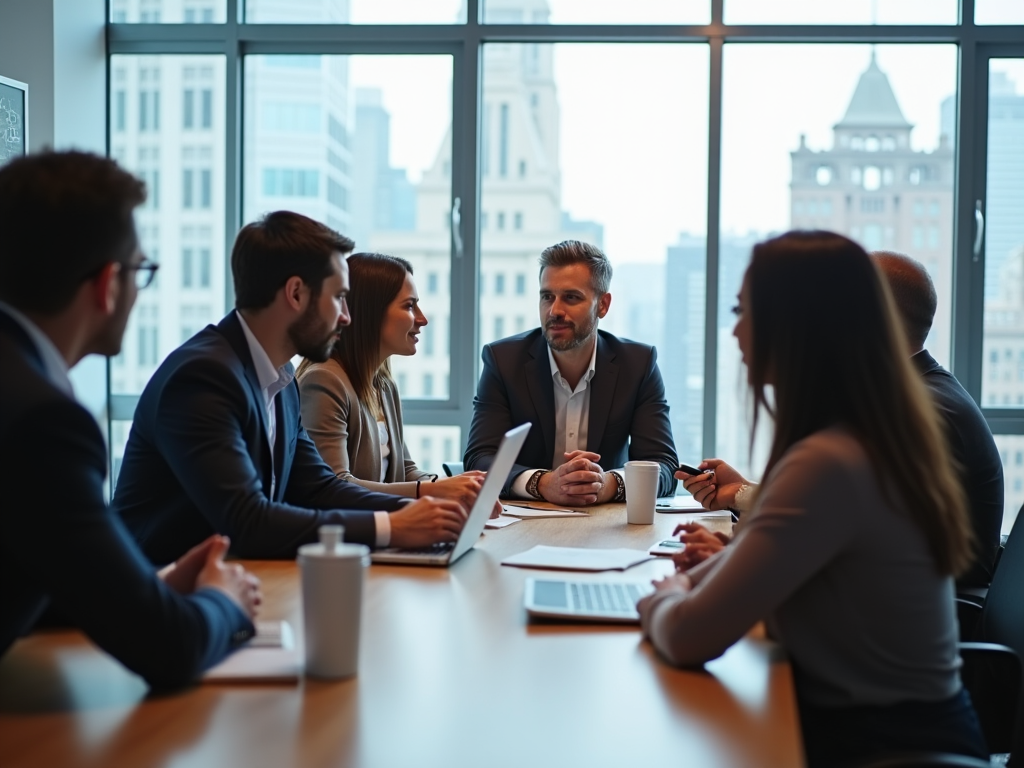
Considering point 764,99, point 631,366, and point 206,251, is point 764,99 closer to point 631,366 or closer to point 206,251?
point 631,366

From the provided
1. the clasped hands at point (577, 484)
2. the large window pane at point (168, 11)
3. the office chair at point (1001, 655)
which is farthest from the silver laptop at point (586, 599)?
the large window pane at point (168, 11)

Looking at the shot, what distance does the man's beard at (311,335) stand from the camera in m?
2.39

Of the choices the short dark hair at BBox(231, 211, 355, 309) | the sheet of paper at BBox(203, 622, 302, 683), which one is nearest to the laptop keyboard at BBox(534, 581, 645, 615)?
the sheet of paper at BBox(203, 622, 302, 683)

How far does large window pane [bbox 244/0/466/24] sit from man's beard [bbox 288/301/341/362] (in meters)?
2.81

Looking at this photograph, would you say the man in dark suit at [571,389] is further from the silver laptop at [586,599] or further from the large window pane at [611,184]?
the silver laptop at [586,599]

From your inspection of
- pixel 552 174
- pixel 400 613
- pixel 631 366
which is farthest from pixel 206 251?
pixel 400 613

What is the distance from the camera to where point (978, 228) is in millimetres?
4660

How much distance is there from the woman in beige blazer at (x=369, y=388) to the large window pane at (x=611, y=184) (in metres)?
1.66

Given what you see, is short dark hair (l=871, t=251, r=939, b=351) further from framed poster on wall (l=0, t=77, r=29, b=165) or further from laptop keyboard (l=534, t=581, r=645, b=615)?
framed poster on wall (l=0, t=77, r=29, b=165)

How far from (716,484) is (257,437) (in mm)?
1234

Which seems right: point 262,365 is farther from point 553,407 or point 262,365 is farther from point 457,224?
point 457,224

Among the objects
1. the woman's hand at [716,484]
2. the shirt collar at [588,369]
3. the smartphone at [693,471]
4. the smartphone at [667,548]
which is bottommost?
the smartphone at [667,548]

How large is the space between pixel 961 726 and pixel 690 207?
3605 mm

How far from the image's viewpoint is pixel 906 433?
1.49 m
